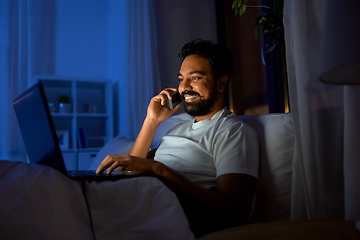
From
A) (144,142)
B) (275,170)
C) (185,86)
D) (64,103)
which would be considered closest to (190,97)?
(185,86)

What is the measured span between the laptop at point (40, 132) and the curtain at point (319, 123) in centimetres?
57

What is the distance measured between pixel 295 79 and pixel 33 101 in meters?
0.88

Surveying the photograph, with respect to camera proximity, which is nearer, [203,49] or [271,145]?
[271,145]

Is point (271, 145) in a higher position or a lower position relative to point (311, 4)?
lower

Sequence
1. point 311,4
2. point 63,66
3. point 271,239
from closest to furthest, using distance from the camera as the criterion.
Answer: point 271,239 → point 311,4 → point 63,66

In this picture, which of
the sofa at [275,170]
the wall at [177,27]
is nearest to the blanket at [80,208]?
the sofa at [275,170]

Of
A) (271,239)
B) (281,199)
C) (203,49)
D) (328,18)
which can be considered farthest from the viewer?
(203,49)

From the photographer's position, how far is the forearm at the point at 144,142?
1.60 m

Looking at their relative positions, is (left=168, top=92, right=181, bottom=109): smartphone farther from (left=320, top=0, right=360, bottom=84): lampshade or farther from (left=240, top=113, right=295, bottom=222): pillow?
(left=320, top=0, right=360, bottom=84): lampshade

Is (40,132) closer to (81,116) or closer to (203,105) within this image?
(203,105)

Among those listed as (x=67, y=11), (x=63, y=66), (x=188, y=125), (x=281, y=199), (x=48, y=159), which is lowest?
(x=281, y=199)

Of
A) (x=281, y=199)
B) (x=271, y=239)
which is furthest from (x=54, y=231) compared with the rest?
(x=281, y=199)

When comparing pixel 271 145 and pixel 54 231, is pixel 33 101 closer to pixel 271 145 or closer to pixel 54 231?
pixel 54 231

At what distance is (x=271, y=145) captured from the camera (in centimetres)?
118
